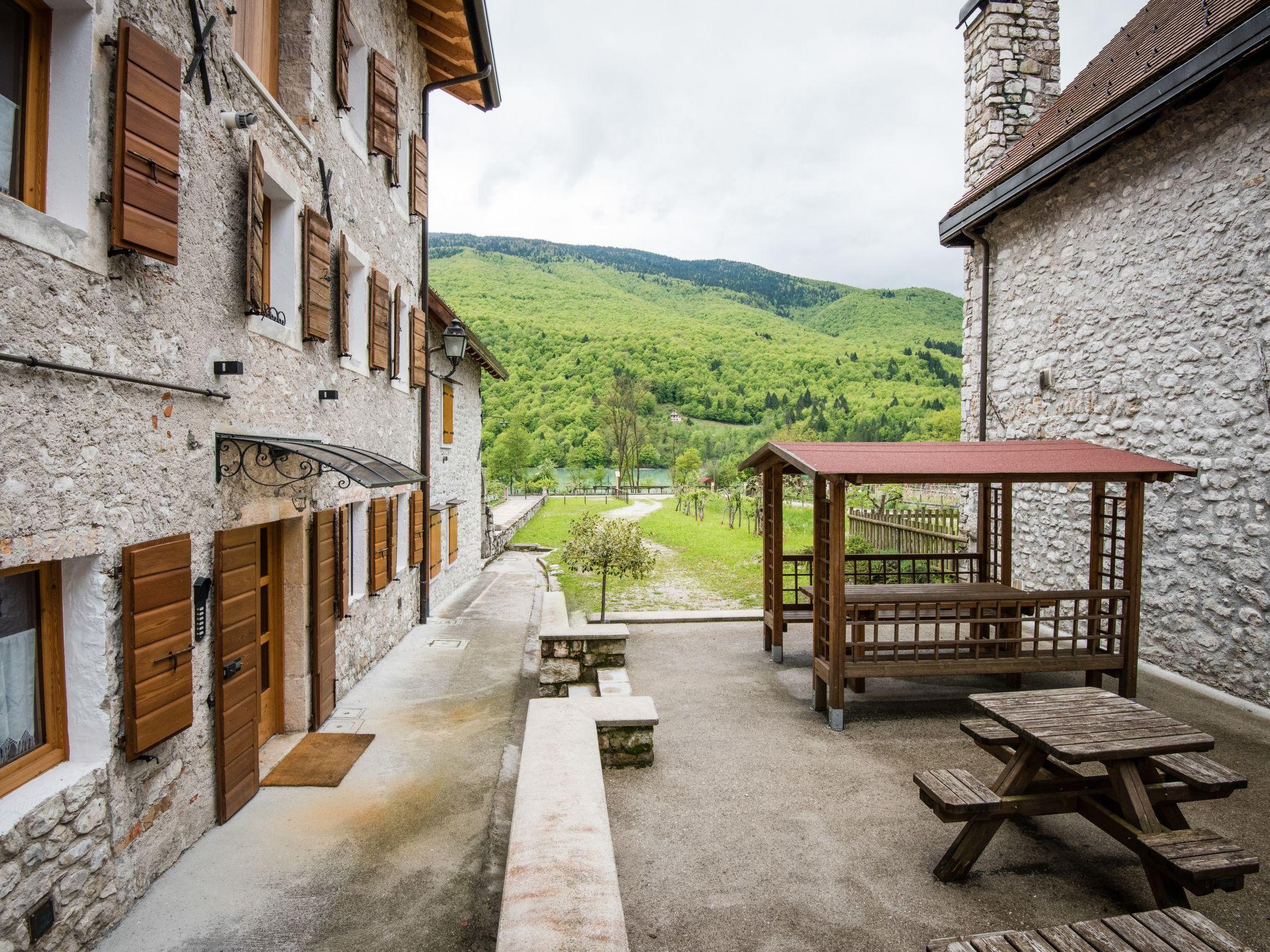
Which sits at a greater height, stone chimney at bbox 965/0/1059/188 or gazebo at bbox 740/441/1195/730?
stone chimney at bbox 965/0/1059/188

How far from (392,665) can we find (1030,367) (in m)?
9.24

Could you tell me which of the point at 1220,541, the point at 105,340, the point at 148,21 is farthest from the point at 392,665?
the point at 1220,541

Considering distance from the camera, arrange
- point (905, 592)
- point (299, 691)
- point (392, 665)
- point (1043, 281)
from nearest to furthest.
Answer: point (299, 691), point (905, 592), point (392, 665), point (1043, 281)

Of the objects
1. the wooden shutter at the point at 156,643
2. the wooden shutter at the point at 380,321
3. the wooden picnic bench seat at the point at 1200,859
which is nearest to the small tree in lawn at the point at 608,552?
the wooden shutter at the point at 380,321

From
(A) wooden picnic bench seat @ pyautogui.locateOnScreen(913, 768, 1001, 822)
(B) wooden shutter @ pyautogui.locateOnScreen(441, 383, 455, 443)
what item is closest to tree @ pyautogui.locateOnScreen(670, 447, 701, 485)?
(B) wooden shutter @ pyautogui.locateOnScreen(441, 383, 455, 443)

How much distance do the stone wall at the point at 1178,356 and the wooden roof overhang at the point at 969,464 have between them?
0.98m

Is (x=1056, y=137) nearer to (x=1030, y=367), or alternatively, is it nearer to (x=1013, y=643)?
(x=1030, y=367)

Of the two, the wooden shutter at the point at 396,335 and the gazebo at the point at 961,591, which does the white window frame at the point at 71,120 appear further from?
the wooden shutter at the point at 396,335

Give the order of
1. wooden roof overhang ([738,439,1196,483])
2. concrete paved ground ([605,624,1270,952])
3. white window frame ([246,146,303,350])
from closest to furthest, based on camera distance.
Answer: concrete paved ground ([605,624,1270,952]), white window frame ([246,146,303,350]), wooden roof overhang ([738,439,1196,483])

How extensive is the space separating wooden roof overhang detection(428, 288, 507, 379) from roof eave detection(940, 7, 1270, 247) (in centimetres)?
768

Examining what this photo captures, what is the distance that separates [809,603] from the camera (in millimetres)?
8359

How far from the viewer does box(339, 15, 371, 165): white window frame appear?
6.87 m

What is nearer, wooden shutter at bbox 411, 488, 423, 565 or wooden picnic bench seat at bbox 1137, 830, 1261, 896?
wooden picnic bench seat at bbox 1137, 830, 1261, 896

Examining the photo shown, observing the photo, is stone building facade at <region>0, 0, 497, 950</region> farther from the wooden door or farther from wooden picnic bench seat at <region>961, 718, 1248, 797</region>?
wooden picnic bench seat at <region>961, 718, 1248, 797</region>
